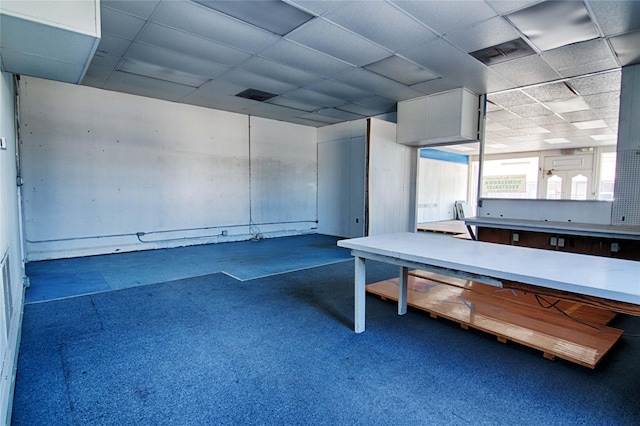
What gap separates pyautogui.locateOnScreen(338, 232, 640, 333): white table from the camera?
1527 millimetres

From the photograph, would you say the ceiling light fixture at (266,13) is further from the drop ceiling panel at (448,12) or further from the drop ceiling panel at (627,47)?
the drop ceiling panel at (627,47)

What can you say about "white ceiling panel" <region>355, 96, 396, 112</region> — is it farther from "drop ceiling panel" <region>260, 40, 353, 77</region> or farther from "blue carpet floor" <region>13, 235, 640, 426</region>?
"blue carpet floor" <region>13, 235, 640, 426</region>

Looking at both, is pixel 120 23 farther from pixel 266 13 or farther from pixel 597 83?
pixel 597 83

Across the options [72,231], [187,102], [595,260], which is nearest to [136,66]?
[187,102]

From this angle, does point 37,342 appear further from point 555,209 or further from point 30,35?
point 555,209

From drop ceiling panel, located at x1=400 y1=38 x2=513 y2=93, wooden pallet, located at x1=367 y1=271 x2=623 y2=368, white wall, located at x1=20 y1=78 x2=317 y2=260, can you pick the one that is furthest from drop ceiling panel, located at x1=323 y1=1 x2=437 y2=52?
white wall, located at x1=20 y1=78 x2=317 y2=260

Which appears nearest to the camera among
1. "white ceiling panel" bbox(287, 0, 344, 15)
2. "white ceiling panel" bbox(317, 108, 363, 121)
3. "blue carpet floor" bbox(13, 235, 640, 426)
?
"blue carpet floor" bbox(13, 235, 640, 426)

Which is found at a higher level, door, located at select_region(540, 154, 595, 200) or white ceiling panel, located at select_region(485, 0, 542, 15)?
white ceiling panel, located at select_region(485, 0, 542, 15)

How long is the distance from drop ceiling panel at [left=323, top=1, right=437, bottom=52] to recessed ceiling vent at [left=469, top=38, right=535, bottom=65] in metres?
0.85

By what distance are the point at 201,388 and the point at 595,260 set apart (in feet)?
8.71

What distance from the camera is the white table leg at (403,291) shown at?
3.03 m

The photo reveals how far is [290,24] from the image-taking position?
336 cm

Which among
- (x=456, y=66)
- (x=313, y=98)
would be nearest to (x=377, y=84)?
(x=456, y=66)

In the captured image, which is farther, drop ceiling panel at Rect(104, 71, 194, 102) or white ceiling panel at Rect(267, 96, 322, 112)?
white ceiling panel at Rect(267, 96, 322, 112)
